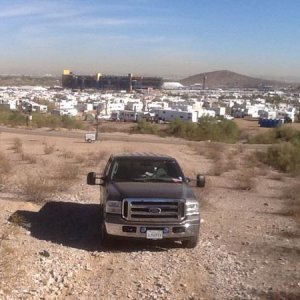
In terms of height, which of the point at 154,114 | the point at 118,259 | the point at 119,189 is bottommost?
the point at 154,114

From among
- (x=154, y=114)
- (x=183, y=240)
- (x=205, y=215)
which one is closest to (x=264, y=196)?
(x=205, y=215)

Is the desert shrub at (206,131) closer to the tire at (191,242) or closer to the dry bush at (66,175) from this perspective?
the dry bush at (66,175)

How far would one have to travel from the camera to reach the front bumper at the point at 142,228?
33.0ft

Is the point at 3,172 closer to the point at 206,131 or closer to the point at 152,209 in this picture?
the point at 152,209

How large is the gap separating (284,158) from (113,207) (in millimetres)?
20812

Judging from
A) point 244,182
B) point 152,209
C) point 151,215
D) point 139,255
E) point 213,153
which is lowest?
point 213,153

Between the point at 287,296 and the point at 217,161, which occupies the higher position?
the point at 287,296

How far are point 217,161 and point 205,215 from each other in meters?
16.5

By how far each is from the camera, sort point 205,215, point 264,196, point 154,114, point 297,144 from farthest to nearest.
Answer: point 154,114 < point 297,144 < point 264,196 < point 205,215

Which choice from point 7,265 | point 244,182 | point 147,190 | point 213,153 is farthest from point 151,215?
point 213,153

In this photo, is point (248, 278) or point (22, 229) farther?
point (22, 229)

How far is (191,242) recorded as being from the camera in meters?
10.4

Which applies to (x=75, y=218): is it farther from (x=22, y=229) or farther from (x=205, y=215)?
(x=205, y=215)

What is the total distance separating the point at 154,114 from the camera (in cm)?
9744
